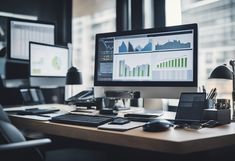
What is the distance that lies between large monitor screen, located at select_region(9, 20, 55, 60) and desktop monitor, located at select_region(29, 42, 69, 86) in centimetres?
26

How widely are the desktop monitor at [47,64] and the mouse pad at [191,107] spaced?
1.38m

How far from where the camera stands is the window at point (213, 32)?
2.17 m

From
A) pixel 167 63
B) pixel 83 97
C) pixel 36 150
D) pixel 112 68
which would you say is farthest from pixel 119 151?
pixel 36 150

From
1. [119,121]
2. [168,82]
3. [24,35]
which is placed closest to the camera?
[119,121]

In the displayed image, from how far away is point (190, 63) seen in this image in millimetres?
1707

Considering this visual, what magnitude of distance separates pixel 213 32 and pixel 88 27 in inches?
58.9

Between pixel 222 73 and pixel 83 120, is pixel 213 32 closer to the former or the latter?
pixel 222 73

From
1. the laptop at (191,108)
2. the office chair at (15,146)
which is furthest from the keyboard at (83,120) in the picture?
the laptop at (191,108)

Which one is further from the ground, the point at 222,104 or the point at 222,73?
the point at 222,73

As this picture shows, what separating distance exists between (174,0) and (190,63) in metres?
1.06

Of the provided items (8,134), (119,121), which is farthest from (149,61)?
(8,134)

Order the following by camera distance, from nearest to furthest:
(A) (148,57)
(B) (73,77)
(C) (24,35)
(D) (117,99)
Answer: (A) (148,57) → (D) (117,99) → (B) (73,77) → (C) (24,35)

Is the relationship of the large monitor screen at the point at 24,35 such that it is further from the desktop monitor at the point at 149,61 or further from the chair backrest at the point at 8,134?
the chair backrest at the point at 8,134

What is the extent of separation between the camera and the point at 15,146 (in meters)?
1.20
